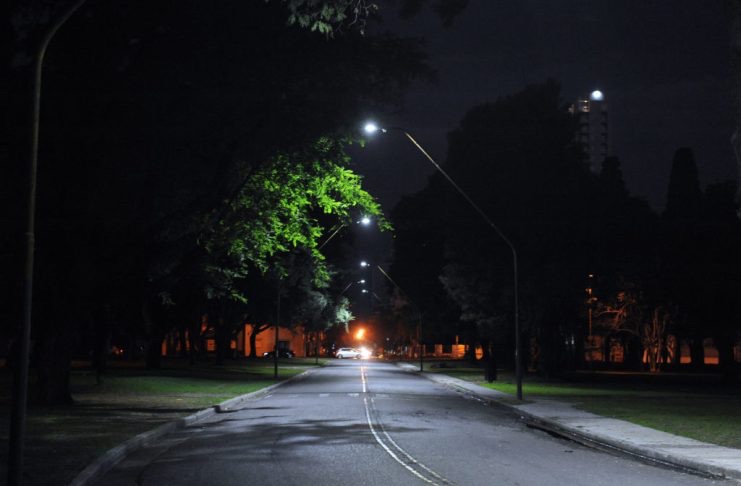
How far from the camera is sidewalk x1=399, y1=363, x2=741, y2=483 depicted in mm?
12620

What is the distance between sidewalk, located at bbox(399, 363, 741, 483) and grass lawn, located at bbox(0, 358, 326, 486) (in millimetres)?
8403

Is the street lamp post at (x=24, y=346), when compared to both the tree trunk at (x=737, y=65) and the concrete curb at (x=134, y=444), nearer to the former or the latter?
the concrete curb at (x=134, y=444)

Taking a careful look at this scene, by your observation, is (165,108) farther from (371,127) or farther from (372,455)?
(372,455)

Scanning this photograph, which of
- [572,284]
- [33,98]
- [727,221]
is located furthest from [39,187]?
[727,221]

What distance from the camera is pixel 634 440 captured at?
15914 mm

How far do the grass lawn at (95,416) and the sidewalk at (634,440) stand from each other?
8403 millimetres

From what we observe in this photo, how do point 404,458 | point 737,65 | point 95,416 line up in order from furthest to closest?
1. point 95,416
2. point 404,458
3. point 737,65

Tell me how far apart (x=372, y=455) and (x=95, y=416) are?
30.2ft

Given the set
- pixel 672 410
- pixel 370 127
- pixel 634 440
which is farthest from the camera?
pixel 672 410

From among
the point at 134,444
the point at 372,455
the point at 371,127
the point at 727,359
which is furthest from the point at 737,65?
the point at 727,359

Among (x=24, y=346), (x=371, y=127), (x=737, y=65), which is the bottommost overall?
(x=24, y=346)

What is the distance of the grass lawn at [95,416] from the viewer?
12133 mm

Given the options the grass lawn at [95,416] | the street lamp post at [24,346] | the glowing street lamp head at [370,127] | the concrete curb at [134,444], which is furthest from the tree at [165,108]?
the street lamp post at [24,346]

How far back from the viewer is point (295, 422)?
1972cm
